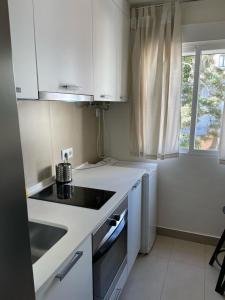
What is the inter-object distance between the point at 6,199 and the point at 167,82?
1869 mm

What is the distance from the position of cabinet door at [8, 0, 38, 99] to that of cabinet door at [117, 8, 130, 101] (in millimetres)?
1090

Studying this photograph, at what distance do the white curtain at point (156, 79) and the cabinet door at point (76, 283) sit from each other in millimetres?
1379

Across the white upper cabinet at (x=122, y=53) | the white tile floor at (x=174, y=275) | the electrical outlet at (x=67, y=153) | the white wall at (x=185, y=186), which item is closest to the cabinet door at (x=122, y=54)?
the white upper cabinet at (x=122, y=53)

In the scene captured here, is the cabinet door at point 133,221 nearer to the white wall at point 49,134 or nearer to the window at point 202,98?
the white wall at point 49,134

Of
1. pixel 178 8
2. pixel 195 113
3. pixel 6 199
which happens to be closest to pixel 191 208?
pixel 195 113

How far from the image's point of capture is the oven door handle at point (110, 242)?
1173 mm

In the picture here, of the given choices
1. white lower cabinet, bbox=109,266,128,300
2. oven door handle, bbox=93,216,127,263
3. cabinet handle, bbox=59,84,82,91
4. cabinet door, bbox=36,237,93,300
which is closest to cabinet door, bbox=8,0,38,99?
cabinet handle, bbox=59,84,82,91

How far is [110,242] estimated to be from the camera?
1.30 metres

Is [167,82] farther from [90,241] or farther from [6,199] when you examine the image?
[6,199]

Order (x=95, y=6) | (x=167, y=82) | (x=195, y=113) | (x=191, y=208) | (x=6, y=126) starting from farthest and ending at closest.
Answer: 1. (x=191, y=208)
2. (x=195, y=113)
3. (x=167, y=82)
4. (x=95, y=6)
5. (x=6, y=126)

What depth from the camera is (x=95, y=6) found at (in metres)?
1.51

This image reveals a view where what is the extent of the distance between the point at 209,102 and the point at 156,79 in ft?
1.83

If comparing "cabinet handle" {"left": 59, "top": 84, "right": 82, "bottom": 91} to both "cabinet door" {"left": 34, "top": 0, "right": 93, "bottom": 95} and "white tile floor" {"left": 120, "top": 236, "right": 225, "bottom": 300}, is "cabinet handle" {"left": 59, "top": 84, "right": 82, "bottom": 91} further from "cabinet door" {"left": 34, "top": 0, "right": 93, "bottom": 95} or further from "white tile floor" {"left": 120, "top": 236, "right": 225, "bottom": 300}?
"white tile floor" {"left": 120, "top": 236, "right": 225, "bottom": 300}

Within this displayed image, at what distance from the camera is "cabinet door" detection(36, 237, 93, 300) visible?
2.68 ft
